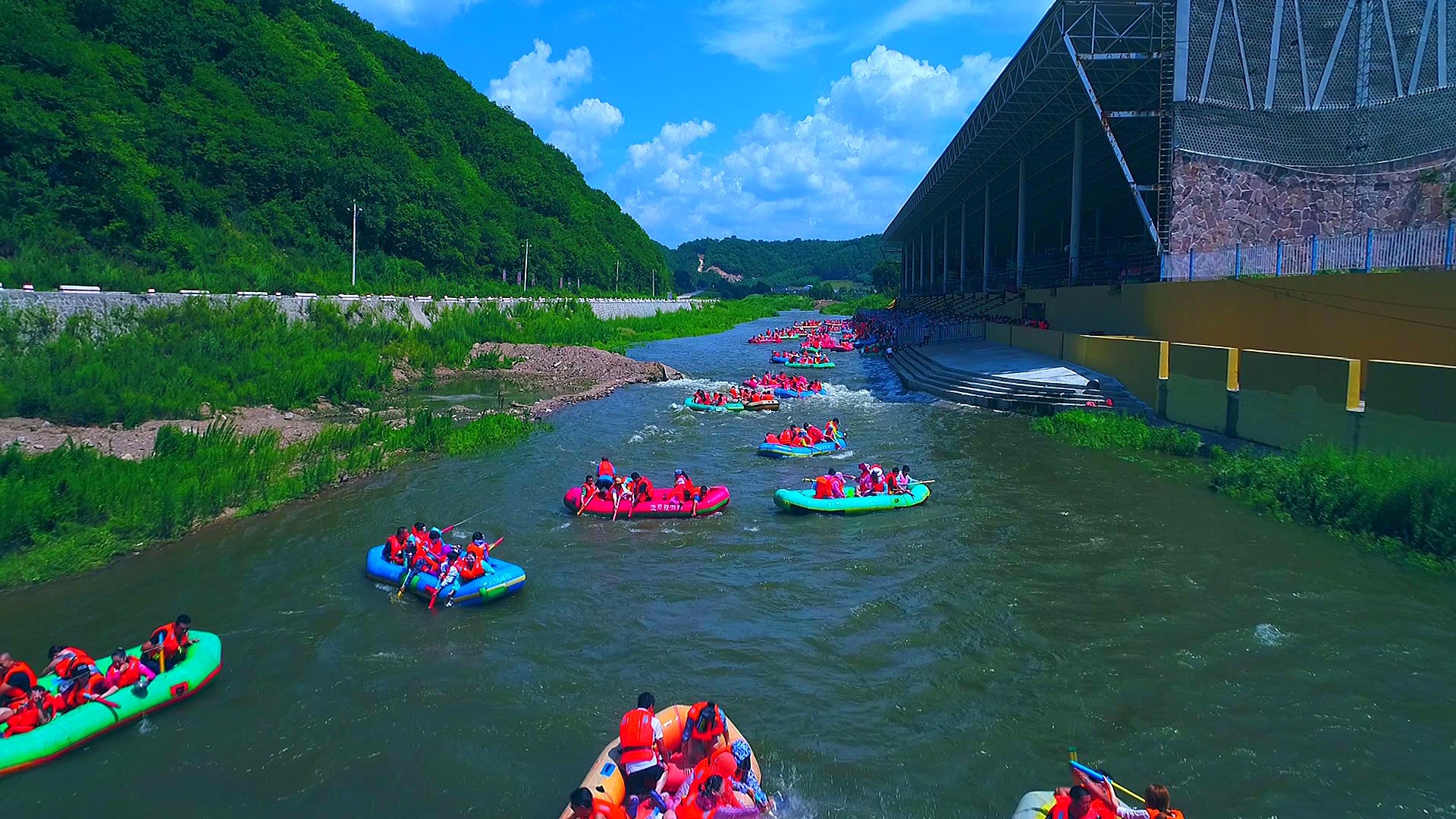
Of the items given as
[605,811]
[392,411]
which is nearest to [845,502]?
[605,811]

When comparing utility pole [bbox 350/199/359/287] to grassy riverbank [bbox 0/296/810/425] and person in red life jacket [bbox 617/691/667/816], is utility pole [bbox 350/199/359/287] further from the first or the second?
person in red life jacket [bbox 617/691/667/816]

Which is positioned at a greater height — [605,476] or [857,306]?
[857,306]

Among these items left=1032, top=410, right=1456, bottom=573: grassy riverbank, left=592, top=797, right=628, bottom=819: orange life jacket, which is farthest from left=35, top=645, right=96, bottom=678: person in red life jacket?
left=1032, top=410, right=1456, bottom=573: grassy riverbank

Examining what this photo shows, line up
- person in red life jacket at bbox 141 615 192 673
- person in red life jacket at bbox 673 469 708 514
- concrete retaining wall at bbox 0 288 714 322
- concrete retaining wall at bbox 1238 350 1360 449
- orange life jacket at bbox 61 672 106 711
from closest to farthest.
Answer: orange life jacket at bbox 61 672 106 711, person in red life jacket at bbox 141 615 192 673, concrete retaining wall at bbox 1238 350 1360 449, person in red life jacket at bbox 673 469 708 514, concrete retaining wall at bbox 0 288 714 322

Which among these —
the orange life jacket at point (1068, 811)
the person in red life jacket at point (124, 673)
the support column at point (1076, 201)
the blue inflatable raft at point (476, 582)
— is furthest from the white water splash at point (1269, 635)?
the support column at point (1076, 201)

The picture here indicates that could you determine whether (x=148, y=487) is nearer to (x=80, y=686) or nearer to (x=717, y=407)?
(x=80, y=686)
